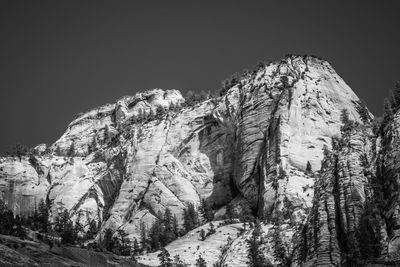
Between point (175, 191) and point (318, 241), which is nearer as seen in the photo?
point (318, 241)

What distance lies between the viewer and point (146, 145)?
13900cm

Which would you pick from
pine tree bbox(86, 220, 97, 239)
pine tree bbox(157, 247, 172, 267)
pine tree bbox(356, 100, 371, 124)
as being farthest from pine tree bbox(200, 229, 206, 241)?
pine tree bbox(356, 100, 371, 124)

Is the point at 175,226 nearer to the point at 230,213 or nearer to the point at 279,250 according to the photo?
the point at 230,213

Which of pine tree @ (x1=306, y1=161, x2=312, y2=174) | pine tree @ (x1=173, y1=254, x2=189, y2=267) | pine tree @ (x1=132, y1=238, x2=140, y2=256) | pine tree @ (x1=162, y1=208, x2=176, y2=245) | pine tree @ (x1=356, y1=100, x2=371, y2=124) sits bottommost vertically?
pine tree @ (x1=173, y1=254, x2=189, y2=267)

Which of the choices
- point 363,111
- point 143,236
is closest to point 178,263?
point 143,236

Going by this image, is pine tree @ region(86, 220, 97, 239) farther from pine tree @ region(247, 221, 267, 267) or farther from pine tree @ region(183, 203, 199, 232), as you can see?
pine tree @ region(247, 221, 267, 267)

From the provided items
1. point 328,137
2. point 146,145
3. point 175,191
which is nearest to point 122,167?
point 146,145

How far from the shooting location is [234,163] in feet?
411

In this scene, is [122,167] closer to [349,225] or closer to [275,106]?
[275,106]

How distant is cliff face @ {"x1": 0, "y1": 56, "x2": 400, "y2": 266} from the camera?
84.1 m

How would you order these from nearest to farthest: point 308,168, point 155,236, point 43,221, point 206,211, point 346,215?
1. point 346,215
2. point 155,236
3. point 308,168
4. point 43,221
5. point 206,211

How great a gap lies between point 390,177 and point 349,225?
282 inches

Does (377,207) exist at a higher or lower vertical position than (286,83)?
lower

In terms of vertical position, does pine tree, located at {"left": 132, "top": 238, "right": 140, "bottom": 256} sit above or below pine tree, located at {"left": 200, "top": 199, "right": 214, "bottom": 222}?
below
